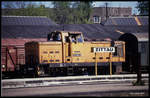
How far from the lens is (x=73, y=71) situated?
20.4 m

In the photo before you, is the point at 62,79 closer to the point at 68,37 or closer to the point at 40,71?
the point at 40,71

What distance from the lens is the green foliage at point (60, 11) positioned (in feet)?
211

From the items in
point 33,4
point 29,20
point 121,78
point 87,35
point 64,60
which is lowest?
point 121,78

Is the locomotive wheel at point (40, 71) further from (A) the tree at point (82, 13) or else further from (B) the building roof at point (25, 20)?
(A) the tree at point (82, 13)

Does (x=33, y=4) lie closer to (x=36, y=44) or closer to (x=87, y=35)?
(x=87, y=35)

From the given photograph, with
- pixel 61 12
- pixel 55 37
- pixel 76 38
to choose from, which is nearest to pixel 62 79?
pixel 76 38

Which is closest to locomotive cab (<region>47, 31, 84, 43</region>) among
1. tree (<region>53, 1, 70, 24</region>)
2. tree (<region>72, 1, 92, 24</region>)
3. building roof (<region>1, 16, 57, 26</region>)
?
building roof (<region>1, 16, 57, 26</region>)

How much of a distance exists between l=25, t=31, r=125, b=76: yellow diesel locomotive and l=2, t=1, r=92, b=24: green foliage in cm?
4465

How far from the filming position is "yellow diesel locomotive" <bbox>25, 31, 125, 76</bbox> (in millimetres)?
19484

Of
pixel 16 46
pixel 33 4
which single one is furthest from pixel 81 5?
pixel 16 46

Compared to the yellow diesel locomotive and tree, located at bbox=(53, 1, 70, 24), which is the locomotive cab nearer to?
the yellow diesel locomotive

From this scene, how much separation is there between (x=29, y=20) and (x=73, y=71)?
1552 cm

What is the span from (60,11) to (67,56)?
58.1 m

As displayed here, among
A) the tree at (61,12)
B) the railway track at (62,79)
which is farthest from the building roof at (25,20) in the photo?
the tree at (61,12)
